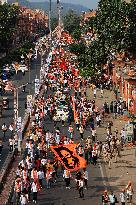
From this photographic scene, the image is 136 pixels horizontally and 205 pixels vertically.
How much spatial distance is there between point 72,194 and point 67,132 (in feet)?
52.6

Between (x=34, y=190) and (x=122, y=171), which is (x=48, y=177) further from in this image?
(x=122, y=171)

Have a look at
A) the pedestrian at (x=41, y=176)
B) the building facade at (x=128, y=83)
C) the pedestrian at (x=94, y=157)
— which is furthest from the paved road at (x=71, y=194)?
the building facade at (x=128, y=83)

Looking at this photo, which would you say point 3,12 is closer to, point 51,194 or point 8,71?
point 8,71

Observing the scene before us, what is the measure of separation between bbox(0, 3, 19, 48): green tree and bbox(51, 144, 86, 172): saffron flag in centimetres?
6930

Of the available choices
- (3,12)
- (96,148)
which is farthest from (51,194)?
(3,12)

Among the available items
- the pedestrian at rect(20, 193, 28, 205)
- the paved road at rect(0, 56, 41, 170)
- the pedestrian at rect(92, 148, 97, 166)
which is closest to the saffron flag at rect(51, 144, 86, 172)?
the pedestrian at rect(20, 193, 28, 205)

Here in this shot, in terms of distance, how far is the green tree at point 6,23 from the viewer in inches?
3852

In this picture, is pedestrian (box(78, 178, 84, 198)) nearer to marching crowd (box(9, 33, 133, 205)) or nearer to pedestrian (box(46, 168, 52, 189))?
marching crowd (box(9, 33, 133, 205))

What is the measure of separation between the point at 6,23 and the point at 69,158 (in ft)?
256

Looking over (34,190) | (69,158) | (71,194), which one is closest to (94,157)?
(69,158)

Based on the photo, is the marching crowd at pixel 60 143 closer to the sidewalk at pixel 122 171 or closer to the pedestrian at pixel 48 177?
the pedestrian at pixel 48 177

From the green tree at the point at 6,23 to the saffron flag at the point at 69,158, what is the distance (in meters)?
69.3

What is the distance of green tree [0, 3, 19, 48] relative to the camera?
321ft

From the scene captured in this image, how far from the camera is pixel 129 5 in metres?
45.9
